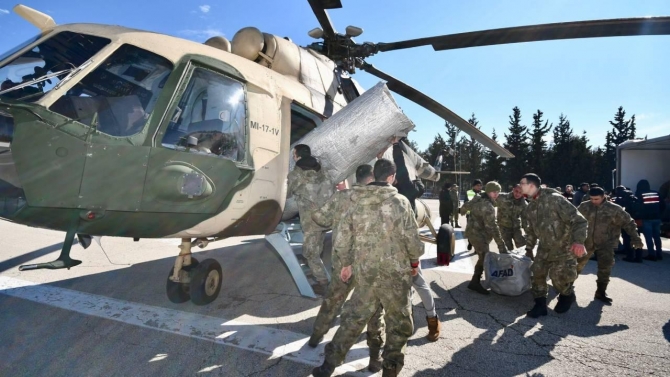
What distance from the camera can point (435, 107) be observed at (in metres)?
6.51

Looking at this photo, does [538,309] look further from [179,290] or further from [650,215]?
[650,215]

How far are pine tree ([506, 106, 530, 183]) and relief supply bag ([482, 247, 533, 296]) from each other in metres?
38.9

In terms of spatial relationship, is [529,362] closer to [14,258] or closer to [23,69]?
[23,69]

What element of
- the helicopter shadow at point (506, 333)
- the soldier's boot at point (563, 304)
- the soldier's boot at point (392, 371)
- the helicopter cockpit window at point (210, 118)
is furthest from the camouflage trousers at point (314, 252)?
the soldier's boot at point (563, 304)

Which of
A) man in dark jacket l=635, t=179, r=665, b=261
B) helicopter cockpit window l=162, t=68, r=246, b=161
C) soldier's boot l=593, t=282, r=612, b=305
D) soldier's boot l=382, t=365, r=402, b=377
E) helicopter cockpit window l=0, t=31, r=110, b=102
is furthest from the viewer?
man in dark jacket l=635, t=179, r=665, b=261

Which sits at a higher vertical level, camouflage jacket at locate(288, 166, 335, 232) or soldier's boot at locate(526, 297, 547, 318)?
camouflage jacket at locate(288, 166, 335, 232)

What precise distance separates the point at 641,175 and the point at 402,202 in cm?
1065

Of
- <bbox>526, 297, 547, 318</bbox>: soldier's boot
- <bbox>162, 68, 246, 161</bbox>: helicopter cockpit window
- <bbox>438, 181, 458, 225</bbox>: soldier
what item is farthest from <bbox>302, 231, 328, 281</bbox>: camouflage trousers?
<bbox>438, 181, 458, 225</bbox>: soldier

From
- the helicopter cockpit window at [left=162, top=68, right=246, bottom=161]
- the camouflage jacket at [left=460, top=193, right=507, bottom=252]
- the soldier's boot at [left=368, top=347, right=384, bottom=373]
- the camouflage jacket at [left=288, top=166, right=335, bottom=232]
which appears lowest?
the soldier's boot at [left=368, top=347, right=384, bottom=373]

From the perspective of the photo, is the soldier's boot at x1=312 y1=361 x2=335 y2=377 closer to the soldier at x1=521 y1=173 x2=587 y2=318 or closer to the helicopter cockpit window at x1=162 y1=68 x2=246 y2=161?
the helicopter cockpit window at x1=162 y1=68 x2=246 y2=161

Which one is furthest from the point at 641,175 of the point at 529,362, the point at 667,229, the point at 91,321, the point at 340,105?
the point at 91,321

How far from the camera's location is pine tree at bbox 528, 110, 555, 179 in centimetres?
4003

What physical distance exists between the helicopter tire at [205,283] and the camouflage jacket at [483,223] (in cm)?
363

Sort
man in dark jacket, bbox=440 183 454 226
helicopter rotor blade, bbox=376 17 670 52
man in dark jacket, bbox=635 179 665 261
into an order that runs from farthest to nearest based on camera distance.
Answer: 1. man in dark jacket, bbox=440 183 454 226
2. man in dark jacket, bbox=635 179 665 261
3. helicopter rotor blade, bbox=376 17 670 52
